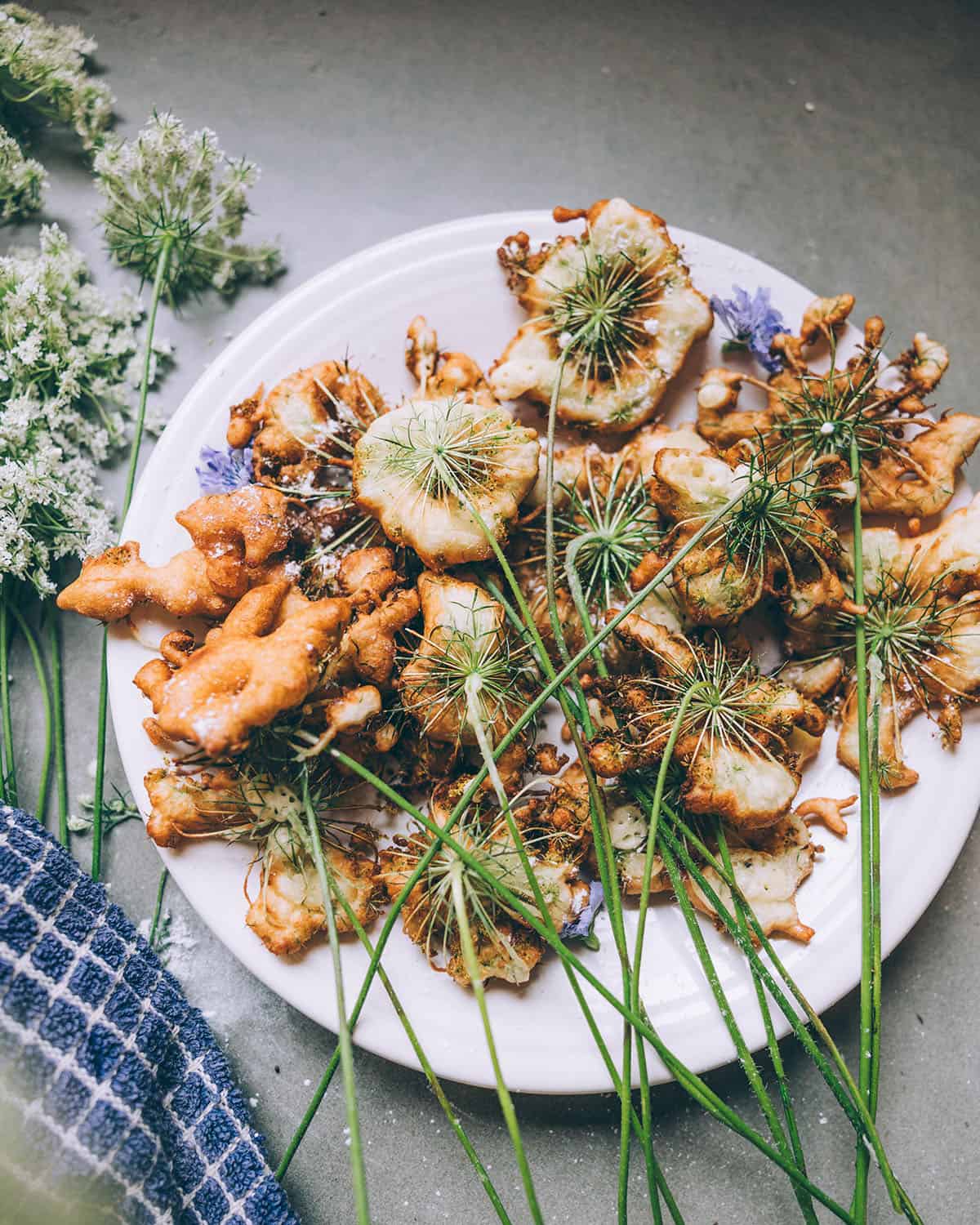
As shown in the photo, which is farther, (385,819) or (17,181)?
(17,181)

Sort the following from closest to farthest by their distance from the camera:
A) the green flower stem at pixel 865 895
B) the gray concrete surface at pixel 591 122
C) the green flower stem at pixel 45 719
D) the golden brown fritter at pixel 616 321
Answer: the green flower stem at pixel 865 895 → the golden brown fritter at pixel 616 321 → the green flower stem at pixel 45 719 → the gray concrete surface at pixel 591 122

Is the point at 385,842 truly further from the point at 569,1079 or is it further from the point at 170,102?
the point at 170,102

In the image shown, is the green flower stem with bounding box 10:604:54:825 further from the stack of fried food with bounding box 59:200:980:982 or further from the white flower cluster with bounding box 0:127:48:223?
the white flower cluster with bounding box 0:127:48:223

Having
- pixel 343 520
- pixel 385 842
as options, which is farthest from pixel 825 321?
pixel 385 842

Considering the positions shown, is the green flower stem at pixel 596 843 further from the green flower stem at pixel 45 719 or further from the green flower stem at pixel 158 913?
the green flower stem at pixel 45 719

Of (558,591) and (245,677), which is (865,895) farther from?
(245,677)

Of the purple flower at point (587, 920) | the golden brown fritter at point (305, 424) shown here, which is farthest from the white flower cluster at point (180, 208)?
the purple flower at point (587, 920)

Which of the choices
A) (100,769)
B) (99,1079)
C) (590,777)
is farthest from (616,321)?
(99,1079)
